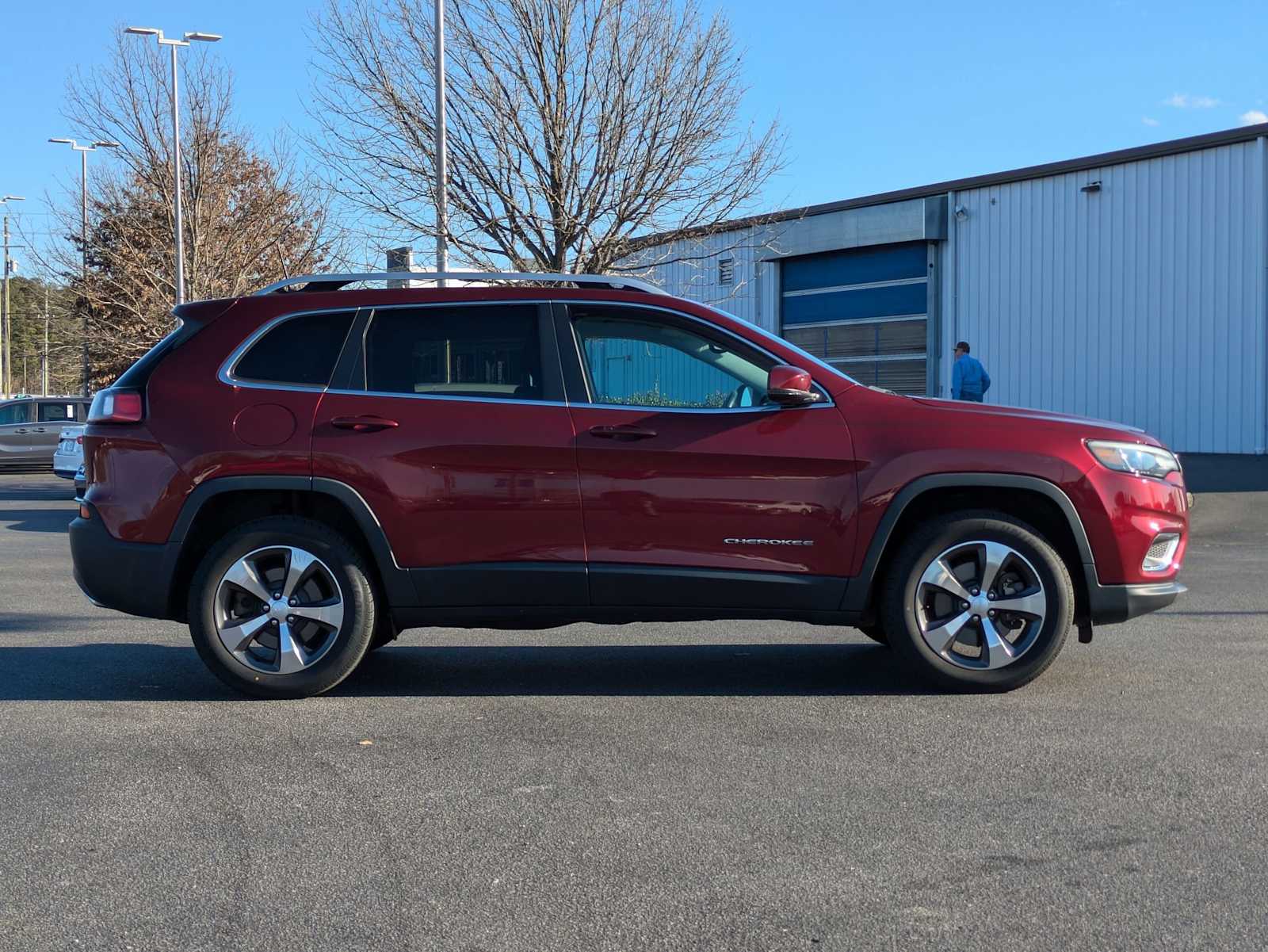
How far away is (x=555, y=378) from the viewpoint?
19.7 ft

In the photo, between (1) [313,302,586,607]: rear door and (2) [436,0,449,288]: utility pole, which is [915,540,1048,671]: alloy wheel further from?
(2) [436,0,449,288]: utility pole

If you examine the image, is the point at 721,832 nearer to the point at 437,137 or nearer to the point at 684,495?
the point at 684,495

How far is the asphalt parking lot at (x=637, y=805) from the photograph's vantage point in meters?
3.43

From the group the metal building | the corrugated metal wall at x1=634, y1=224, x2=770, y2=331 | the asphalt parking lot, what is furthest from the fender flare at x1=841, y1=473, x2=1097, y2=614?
the corrugated metal wall at x1=634, y1=224, x2=770, y2=331

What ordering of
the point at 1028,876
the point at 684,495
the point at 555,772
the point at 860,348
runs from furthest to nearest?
the point at 860,348, the point at 684,495, the point at 555,772, the point at 1028,876

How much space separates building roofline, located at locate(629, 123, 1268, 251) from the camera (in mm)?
20500

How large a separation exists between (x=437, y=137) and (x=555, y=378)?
12746 mm

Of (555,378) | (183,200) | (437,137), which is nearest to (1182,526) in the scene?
(555,378)

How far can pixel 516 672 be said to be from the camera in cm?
674

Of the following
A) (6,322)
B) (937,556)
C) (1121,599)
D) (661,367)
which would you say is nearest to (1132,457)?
(1121,599)

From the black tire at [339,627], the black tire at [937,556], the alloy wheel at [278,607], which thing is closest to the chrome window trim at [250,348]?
the black tire at [339,627]

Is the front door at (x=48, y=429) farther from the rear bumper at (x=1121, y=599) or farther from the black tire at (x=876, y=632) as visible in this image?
the rear bumper at (x=1121, y=599)

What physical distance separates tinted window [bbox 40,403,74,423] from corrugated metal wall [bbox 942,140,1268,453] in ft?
59.3

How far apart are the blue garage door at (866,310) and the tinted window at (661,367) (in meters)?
22.0
